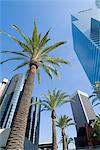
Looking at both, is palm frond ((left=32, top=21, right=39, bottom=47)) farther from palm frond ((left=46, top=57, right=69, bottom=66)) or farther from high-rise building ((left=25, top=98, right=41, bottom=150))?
high-rise building ((left=25, top=98, right=41, bottom=150))

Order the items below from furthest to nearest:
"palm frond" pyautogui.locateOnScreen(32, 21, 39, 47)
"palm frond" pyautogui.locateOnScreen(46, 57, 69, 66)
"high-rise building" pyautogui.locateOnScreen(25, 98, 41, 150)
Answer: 1. "high-rise building" pyautogui.locateOnScreen(25, 98, 41, 150)
2. "palm frond" pyautogui.locateOnScreen(46, 57, 69, 66)
3. "palm frond" pyautogui.locateOnScreen(32, 21, 39, 47)

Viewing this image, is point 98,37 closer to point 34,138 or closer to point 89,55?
point 89,55

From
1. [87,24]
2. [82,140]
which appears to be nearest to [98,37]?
[87,24]

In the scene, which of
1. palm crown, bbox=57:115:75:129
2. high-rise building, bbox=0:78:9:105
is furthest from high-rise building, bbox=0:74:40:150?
palm crown, bbox=57:115:75:129

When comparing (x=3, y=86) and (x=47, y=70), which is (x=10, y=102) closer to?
(x=3, y=86)

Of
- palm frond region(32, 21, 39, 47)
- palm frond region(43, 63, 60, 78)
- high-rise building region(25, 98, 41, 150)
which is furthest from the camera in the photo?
high-rise building region(25, 98, 41, 150)

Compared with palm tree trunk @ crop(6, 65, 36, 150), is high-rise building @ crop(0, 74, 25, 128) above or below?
above

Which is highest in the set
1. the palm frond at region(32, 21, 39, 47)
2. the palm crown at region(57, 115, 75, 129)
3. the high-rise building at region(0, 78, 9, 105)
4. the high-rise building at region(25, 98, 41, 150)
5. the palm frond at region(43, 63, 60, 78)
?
the high-rise building at region(0, 78, 9, 105)

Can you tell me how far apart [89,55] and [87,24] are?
47843mm

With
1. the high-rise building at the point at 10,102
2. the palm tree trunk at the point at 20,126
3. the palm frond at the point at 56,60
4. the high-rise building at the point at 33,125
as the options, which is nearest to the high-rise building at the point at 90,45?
the high-rise building at the point at 33,125

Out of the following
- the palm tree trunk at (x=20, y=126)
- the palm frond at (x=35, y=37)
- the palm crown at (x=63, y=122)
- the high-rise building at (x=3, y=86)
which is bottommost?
the palm tree trunk at (x=20, y=126)

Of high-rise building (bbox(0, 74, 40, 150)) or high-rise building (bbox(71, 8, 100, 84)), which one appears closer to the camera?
high-rise building (bbox(71, 8, 100, 84))

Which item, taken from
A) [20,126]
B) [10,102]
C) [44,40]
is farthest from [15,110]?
[20,126]

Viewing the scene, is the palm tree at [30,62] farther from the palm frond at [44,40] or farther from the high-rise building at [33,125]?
the high-rise building at [33,125]
